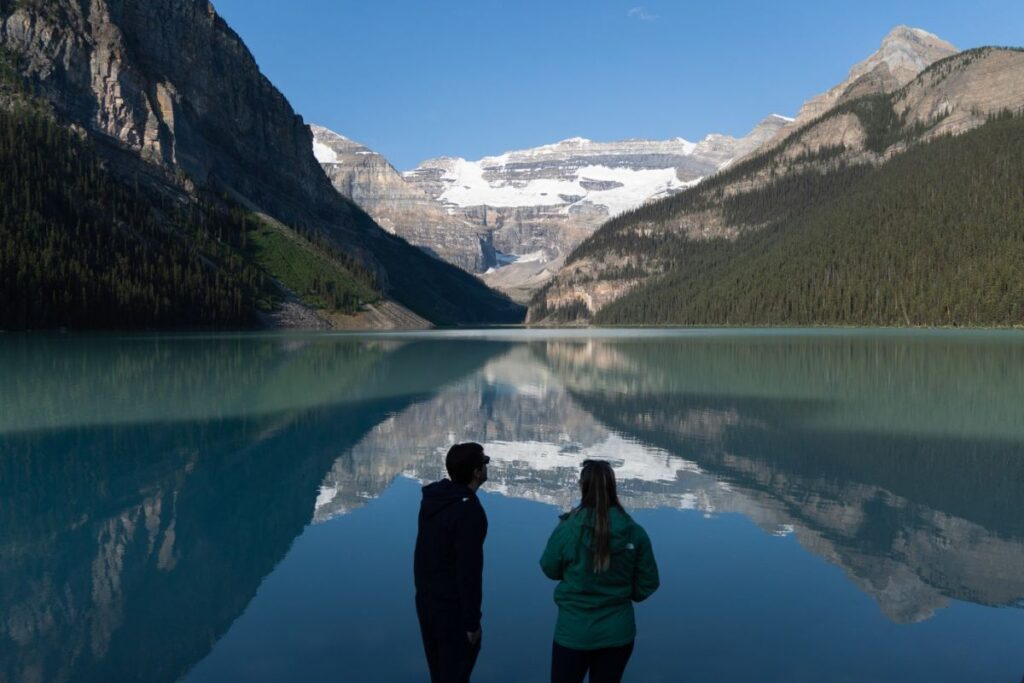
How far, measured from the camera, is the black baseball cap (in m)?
6.80

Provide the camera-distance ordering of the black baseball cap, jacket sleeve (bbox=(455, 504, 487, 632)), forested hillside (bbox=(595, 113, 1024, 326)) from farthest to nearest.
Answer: forested hillside (bbox=(595, 113, 1024, 326)) → the black baseball cap → jacket sleeve (bbox=(455, 504, 487, 632))

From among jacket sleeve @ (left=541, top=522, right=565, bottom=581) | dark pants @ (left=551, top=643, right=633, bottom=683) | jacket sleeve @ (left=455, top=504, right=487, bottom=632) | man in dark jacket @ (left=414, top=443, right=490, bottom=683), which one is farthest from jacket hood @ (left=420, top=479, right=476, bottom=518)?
dark pants @ (left=551, top=643, right=633, bottom=683)

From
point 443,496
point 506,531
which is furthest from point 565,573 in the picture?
point 506,531

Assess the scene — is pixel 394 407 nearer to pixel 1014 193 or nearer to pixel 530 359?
pixel 530 359

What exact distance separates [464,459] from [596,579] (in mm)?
1514

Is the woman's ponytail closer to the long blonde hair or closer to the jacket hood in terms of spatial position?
the long blonde hair

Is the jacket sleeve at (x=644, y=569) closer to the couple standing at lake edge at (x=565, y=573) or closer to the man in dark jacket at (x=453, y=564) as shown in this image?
the couple standing at lake edge at (x=565, y=573)

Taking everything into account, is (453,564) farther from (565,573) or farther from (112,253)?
(112,253)

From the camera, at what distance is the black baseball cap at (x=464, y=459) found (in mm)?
6805

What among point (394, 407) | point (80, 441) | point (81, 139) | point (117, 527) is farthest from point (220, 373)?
point (81, 139)

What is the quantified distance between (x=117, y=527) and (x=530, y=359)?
54094 millimetres

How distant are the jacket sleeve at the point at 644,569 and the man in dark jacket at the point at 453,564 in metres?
1.32

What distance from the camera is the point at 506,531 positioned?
49.1 feet

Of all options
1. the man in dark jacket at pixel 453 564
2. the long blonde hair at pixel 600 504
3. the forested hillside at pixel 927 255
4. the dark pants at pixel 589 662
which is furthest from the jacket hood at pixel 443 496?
the forested hillside at pixel 927 255
